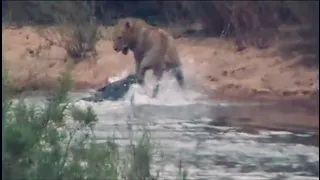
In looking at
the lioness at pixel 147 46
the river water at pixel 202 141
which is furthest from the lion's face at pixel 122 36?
the river water at pixel 202 141

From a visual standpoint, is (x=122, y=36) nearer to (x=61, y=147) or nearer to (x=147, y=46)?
(x=147, y=46)

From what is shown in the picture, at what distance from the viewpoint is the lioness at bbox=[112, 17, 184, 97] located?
73.8 inches

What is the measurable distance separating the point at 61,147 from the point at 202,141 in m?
0.31

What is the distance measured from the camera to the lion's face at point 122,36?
1865 millimetres

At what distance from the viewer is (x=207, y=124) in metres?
1.87

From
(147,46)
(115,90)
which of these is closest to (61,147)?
(115,90)

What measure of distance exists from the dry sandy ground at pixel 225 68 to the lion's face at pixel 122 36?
0.01 m

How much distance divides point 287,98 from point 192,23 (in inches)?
10.4

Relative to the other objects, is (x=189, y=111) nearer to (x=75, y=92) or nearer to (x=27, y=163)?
(x=75, y=92)

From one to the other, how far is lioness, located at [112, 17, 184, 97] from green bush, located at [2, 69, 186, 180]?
147 mm

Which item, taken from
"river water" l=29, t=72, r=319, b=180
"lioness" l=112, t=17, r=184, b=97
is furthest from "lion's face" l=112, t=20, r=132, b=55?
"river water" l=29, t=72, r=319, b=180

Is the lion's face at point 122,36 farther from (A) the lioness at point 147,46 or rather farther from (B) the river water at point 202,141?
(B) the river water at point 202,141

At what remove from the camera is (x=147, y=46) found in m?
1.89

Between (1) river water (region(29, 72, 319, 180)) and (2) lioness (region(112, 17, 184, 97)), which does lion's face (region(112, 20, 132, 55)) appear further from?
(1) river water (region(29, 72, 319, 180))
